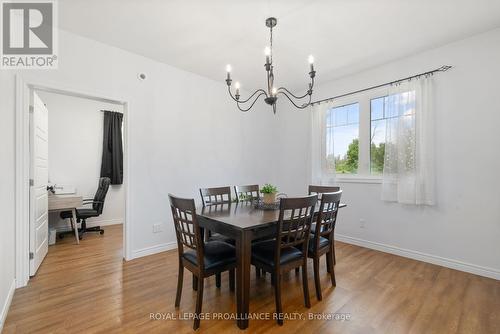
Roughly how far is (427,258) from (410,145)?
4.77ft

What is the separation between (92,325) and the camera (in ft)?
5.72

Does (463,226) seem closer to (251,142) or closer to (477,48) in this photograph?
(477,48)

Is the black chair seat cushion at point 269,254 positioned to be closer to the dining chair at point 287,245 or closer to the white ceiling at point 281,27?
the dining chair at point 287,245

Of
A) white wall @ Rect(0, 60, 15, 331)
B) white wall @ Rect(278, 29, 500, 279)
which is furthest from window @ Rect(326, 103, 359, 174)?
white wall @ Rect(0, 60, 15, 331)

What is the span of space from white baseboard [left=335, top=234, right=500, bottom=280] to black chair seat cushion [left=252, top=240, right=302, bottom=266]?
1.97 m

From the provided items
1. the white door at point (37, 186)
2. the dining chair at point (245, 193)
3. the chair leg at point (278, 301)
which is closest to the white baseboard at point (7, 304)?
the white door at point (37, 186)

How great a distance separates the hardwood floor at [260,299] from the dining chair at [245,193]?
36.5 inches

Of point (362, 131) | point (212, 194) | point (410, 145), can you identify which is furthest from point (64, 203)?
point (410, 145)

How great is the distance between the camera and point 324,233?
230 centimetres

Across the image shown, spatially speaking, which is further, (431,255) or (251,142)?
(251,142)

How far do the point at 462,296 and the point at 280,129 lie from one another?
3576 millimetres

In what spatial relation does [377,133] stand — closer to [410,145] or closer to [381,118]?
[381,118]

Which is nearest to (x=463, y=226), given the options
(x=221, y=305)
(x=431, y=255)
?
(x=431, y=255)

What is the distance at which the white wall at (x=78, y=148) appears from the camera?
4301 millimetres
